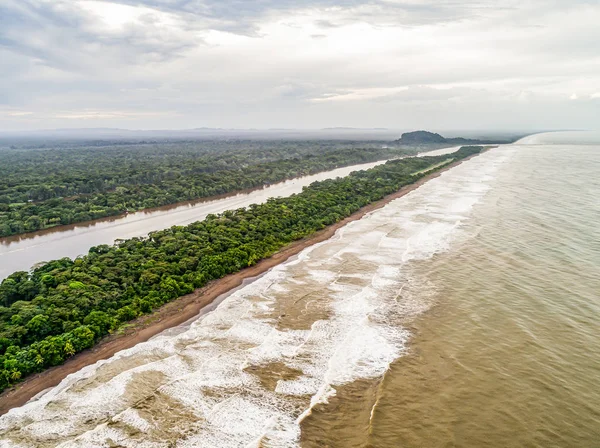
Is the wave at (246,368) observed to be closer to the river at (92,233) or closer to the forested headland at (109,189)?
the river at (92,233)

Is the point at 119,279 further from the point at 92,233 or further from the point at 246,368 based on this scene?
the point at 92,233

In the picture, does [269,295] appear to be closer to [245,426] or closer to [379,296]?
[379,296]

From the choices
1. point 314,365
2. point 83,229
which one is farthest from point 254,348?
point 83,229

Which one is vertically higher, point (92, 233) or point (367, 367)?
point (92, 233)

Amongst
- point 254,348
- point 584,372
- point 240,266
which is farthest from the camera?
point 240,266

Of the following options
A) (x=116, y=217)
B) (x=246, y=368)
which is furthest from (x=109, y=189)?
(x=246, y=368)

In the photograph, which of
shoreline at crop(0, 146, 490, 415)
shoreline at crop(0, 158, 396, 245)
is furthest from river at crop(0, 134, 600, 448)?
shoreline at crop(0, 158, 396, 245)

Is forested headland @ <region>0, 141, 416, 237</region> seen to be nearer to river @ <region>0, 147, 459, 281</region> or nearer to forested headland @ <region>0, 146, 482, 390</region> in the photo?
river @ <region>0, 147, 459, 281</region>
